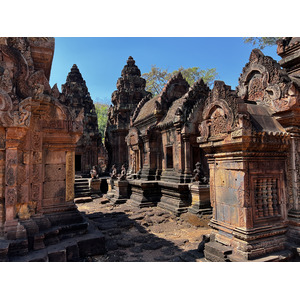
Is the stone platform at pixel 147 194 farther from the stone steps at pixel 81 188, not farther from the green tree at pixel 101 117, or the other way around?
the green tree at pixel 101 117

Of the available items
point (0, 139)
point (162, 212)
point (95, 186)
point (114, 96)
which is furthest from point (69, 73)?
point (0, 139)

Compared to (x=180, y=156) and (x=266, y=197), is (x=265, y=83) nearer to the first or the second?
(x=266, y=197)

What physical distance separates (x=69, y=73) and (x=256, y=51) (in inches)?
872

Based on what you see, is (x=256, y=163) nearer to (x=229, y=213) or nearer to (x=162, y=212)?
(x=229, y=213)

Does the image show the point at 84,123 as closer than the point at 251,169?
No

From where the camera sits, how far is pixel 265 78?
15.2 ft

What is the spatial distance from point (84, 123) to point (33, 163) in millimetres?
15900

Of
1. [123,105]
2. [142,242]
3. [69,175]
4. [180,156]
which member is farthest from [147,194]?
[123,105]

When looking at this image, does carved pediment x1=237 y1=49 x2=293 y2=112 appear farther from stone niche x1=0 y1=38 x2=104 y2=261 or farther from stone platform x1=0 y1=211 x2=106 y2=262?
stone platform x1=0 y1=211 x2=106 y2=262

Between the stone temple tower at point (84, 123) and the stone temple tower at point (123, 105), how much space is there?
70.1 inches

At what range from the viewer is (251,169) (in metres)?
3.94

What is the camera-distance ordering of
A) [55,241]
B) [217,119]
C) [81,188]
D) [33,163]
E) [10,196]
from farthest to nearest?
[81,188] < [33,163] < [55,241] < [217,119] < [10,196]

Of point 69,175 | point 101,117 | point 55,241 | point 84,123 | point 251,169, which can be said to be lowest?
point 55,241

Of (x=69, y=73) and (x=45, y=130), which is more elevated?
(x=69, y=73)
